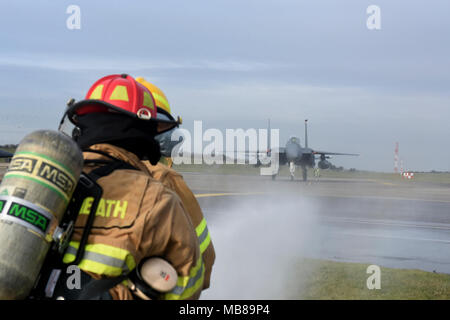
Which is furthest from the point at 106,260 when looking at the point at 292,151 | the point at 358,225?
the point at 292,151

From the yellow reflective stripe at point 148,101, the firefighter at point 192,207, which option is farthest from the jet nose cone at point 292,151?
the yellow reflective stripe at point 148,101

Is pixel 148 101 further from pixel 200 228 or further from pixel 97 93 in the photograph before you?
pixel 200 228

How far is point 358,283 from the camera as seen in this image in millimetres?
7211

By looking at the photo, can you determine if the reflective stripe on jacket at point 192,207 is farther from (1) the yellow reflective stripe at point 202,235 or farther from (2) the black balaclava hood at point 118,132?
(2) the black balaclava hood at point 118,132

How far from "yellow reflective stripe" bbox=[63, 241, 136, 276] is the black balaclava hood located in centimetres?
44

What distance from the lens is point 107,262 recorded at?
1737mm

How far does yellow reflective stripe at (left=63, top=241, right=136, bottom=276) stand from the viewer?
1732 millimetres

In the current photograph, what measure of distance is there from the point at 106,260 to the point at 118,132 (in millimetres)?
518

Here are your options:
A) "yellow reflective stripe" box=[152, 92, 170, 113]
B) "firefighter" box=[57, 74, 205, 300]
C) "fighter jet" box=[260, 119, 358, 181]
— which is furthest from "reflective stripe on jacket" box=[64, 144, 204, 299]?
"fighter jet" box=[260, 119, 358, 181]

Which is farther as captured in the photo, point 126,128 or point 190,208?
point 190,208

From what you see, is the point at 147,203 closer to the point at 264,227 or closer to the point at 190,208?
the point at 190,208

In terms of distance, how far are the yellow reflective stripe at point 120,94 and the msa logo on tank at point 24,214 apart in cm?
67

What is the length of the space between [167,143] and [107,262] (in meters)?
2.64
